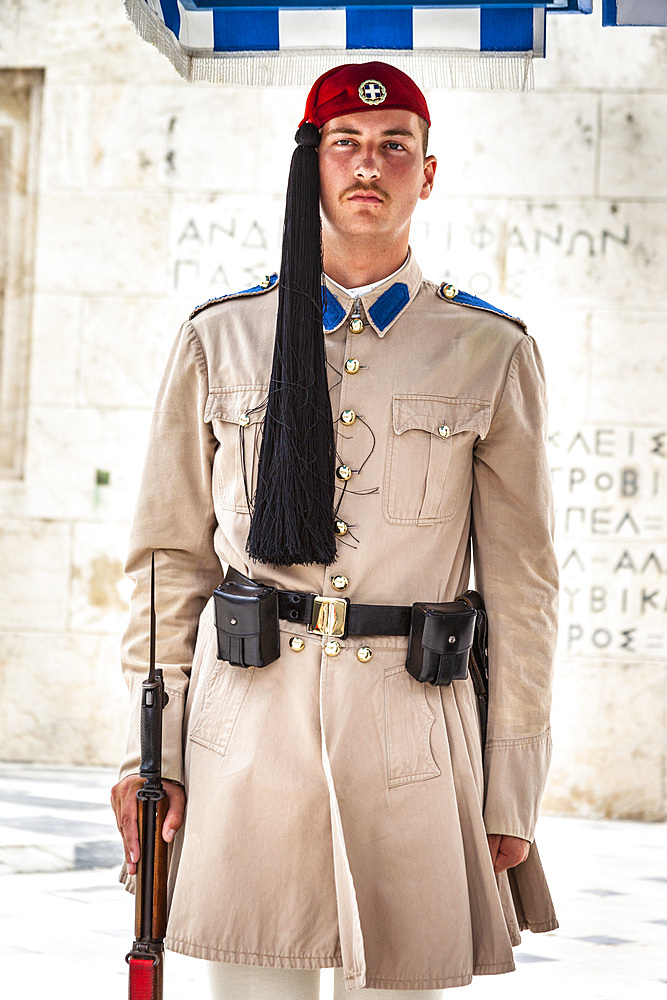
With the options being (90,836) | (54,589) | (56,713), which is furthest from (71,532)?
(90,836)

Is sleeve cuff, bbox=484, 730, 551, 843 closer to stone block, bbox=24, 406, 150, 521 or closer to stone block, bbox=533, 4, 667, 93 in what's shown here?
stone block, bbox=24, 406, 150, 521

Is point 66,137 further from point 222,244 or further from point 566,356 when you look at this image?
point 566,356

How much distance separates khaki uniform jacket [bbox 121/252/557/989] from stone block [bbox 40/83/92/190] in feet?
16.6

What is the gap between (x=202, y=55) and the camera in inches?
125

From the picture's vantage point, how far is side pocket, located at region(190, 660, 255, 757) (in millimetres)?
2375

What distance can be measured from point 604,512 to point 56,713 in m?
3.19

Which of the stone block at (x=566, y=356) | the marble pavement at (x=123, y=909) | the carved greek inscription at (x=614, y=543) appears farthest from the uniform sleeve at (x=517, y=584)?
the stone block at (x=566, y=356)

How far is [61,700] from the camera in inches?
286

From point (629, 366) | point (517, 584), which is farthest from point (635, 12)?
point (629, 366)

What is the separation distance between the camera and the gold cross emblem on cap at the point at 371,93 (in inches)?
97.8

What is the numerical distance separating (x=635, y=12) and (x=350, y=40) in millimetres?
683

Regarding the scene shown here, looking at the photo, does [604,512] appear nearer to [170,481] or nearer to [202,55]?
[202,55]

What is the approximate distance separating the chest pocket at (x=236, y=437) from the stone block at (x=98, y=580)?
485cm

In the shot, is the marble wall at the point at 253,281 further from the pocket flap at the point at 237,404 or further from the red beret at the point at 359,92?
the pocket flap at the point at 237,404
